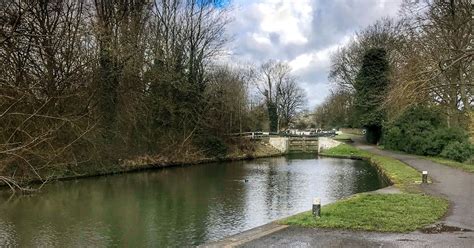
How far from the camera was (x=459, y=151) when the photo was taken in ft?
81.1

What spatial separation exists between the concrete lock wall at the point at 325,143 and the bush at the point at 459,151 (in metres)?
19.8

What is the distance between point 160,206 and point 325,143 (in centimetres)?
3262

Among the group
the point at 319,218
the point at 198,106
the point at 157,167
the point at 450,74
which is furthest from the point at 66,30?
the point at 450,74

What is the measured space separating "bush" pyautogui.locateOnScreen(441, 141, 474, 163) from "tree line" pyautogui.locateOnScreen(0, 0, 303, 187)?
17.0 metres

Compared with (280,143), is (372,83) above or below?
above

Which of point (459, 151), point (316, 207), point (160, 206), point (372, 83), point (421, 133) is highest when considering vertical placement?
point (372, 83)

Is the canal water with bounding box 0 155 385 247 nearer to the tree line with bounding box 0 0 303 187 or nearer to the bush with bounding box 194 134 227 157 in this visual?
the tree line with bounding box 0 0 303 187

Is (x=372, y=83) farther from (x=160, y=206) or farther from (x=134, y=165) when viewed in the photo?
(x=160, y=206)

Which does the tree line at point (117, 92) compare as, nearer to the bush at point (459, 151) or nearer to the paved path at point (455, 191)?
the paved path at point (455, 191)

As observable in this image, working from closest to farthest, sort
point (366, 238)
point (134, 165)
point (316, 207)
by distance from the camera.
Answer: point (366, 238), point (316, 207), point (134, 165)

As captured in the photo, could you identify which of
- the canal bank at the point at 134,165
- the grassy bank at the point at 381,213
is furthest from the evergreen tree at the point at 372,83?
the grassy bank at the point at 381,213

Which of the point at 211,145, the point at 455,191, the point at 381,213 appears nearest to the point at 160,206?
the point at 381,213

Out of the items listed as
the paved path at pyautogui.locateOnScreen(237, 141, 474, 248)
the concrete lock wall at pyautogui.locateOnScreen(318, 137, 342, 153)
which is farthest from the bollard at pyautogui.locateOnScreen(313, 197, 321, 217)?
the concrete lock wall at pyautogui.locateOnScreen(318, 137, 342, 153)

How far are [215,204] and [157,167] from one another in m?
14.6
